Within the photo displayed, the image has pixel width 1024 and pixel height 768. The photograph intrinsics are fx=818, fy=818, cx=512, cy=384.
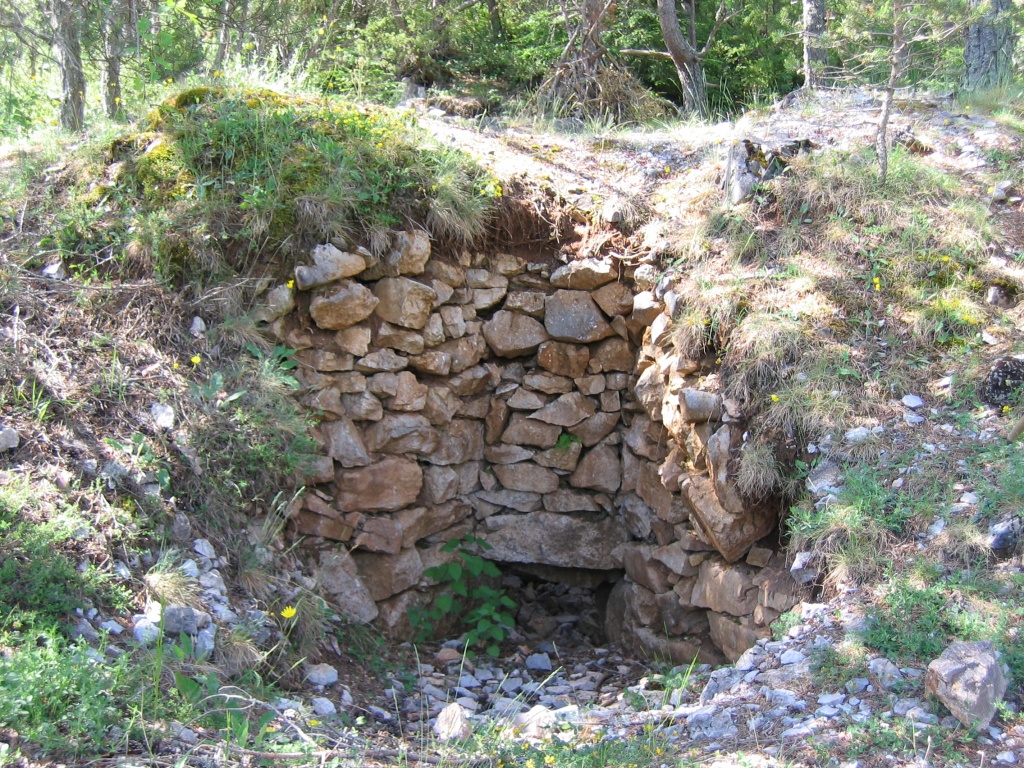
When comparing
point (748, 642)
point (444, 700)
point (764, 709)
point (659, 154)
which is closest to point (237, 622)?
point (444, 700)

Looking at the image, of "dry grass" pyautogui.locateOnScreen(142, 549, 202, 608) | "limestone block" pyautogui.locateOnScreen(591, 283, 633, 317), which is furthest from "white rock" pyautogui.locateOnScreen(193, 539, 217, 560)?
"limestone block" pyautogui.locateOnScreen(591, 283, 633, 317)

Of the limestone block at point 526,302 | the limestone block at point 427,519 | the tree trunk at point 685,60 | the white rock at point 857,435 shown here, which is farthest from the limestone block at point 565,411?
the tree trunk at point 685,60

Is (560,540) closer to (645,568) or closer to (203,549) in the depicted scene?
(645,568)

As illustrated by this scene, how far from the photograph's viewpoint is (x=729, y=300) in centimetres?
421

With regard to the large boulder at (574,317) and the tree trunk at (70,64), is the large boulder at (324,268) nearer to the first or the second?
the large boulder at (574,317)

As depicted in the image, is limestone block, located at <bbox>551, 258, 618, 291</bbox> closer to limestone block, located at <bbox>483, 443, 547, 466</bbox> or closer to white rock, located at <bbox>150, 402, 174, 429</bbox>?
limestone block, located at <bbox>483, 443, 547, 466</bbox>

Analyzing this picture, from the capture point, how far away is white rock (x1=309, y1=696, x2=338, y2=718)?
305 cm

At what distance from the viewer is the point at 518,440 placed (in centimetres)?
498

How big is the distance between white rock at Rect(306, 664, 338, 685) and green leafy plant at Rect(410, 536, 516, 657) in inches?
47.1

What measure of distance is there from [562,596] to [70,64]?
511 centimetres

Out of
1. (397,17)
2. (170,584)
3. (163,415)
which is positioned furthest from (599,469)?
(397,17)

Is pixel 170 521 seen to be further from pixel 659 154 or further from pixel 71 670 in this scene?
pixel 659 154

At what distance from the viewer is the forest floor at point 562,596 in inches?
95.7

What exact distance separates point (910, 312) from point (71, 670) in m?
3.87
